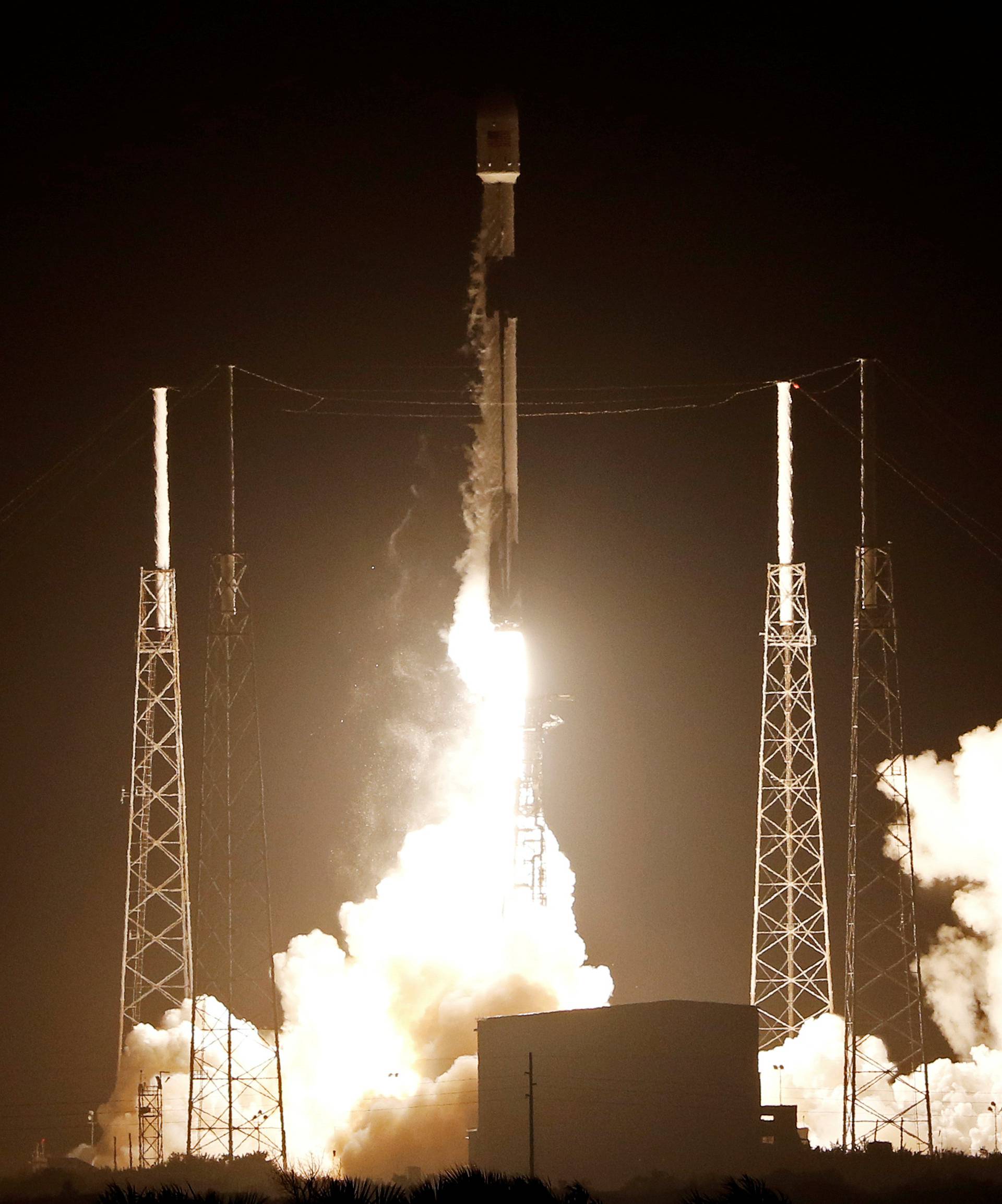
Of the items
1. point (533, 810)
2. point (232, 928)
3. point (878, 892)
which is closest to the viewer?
point (232, 928)

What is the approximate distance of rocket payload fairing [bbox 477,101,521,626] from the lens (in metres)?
56.8

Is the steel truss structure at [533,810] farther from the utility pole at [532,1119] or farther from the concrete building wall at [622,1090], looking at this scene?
the utility pole at [532,1119]

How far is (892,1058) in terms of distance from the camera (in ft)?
227

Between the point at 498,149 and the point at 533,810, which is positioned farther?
the point at 533,810

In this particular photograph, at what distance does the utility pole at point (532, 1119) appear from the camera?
155ft

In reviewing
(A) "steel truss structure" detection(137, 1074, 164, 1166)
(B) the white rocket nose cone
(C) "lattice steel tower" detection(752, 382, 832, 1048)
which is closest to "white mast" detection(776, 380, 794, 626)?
(C) "lattice steel tower" detection(752, 382, 832, 1048)

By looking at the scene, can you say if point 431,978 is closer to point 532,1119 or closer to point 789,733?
point 532,1119

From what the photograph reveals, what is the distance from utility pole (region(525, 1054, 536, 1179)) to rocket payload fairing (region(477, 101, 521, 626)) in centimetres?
1123

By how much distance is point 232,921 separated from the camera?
5066cm

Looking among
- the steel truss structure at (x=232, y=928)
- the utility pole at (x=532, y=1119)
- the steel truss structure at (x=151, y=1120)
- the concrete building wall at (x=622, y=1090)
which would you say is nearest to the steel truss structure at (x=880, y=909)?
the concrete building wall at (x=622, y=1090)

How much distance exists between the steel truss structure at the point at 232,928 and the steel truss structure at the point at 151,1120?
0.84 metres

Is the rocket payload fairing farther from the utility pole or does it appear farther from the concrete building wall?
the utility pole

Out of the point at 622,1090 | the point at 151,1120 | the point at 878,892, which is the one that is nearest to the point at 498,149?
the point at 622,1090

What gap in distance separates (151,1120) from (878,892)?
27.2 meters
